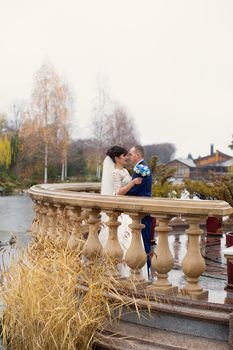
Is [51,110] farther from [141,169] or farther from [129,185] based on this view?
[129,185]

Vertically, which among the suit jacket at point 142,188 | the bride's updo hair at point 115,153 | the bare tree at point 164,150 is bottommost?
the suit jacket at point 142,188

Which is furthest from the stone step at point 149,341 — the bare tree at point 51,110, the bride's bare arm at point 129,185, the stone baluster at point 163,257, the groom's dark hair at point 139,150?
the bare tree at point 51,110

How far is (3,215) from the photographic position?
32.3 metres

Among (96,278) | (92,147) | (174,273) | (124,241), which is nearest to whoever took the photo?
(96,278)

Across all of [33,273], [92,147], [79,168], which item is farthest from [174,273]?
[92,147]

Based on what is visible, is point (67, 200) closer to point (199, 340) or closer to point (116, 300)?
point (116, 300)

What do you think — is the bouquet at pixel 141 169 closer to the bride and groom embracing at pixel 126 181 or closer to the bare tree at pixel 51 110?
the bride and groom embracing at pixel 126 181

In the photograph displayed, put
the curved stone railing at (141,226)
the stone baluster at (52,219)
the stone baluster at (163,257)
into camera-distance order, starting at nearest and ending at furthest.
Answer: the curved stone railing at (141,226) → the stone baluster at (163,257) → the stone baluster at (52,219)

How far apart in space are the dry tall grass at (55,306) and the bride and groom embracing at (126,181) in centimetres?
87

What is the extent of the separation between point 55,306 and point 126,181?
9.60ft

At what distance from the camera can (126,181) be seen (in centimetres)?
777

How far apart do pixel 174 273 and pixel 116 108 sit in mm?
74035

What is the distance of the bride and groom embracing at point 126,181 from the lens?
703 cm

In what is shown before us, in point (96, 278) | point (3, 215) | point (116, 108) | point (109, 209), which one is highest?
point (116, 108)
